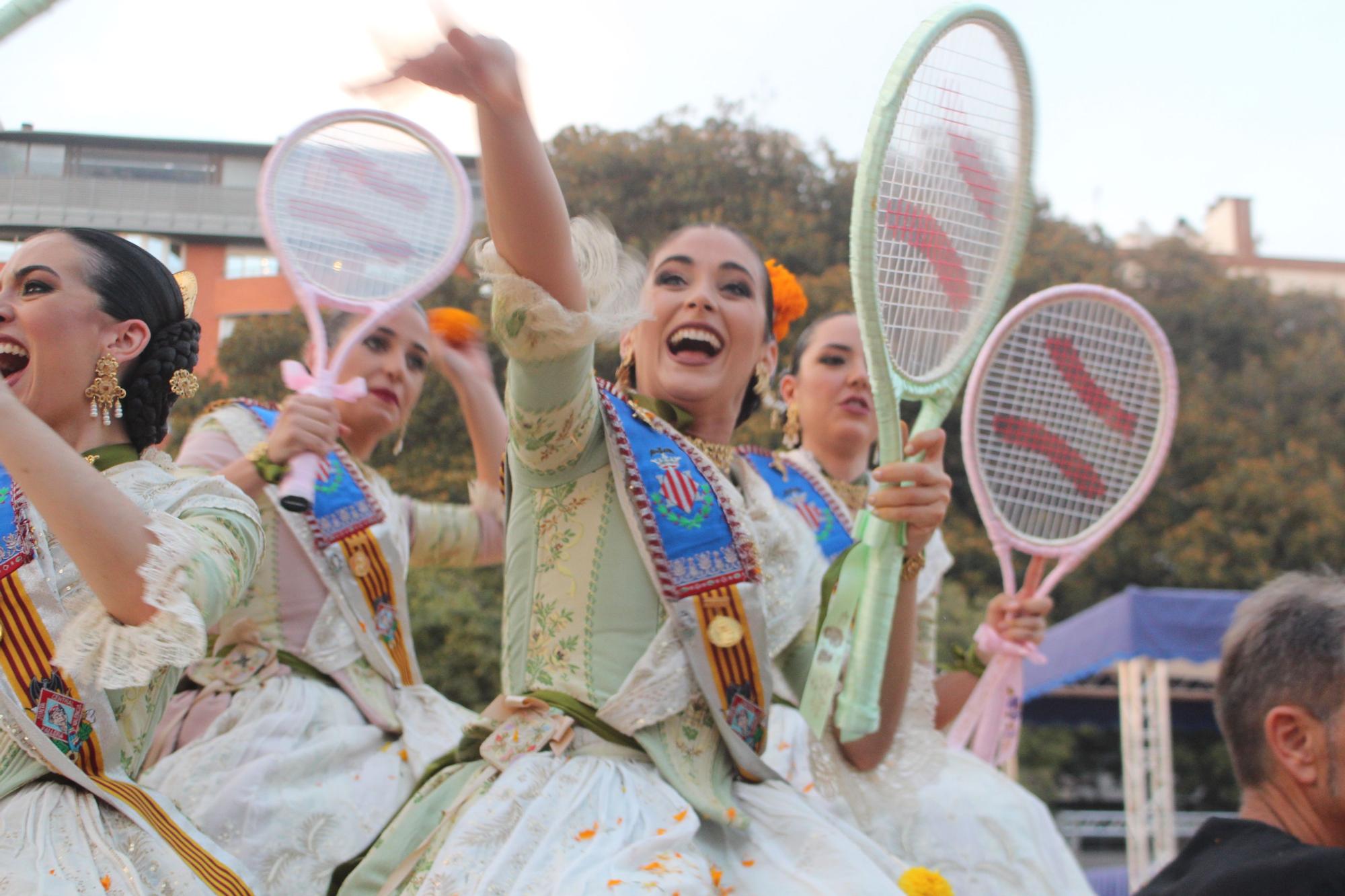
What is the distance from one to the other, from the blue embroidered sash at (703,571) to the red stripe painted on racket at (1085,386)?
185 centimetres

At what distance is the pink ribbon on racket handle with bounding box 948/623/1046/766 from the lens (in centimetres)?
400

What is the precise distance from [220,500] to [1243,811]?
1933 millimetres

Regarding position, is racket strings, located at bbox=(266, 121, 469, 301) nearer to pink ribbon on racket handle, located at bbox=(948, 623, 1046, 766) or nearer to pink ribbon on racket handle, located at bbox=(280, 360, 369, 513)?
pink ribbon on racket handle, located at bbox=(280, 360, 369, 513)

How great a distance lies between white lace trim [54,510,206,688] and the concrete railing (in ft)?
2.99

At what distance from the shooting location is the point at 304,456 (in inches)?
134

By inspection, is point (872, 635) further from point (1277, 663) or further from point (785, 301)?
point (785, 301)

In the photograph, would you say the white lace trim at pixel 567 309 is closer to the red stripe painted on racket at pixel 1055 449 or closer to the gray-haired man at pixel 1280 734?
the gray-haired man at pixel 1280 734

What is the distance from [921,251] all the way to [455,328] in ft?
7.09

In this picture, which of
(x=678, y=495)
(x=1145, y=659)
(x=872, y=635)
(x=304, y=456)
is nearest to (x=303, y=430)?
(x=304, y=456)

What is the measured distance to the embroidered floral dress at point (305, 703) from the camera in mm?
3418

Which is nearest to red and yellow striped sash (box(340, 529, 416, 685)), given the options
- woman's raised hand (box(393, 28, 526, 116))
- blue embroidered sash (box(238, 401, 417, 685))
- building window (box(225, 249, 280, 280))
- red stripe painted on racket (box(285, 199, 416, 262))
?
blue embroidered sash (box(238, 401, 417, 685))

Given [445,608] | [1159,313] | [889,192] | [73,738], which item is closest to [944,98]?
[889,192]

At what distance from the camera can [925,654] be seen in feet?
14.9

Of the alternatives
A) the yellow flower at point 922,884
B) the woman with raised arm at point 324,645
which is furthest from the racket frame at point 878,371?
the woman with raised arm at point 324,645
